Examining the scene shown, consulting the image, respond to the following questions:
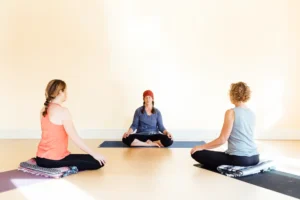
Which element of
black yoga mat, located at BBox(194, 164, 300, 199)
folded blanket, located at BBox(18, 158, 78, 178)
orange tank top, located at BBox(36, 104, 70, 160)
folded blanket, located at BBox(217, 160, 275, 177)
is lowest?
black yoga mat, located at BBox(194, 164, 300, 199)

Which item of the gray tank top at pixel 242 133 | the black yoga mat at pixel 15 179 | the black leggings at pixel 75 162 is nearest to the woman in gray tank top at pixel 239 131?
the gray tank top at pixel 242 133

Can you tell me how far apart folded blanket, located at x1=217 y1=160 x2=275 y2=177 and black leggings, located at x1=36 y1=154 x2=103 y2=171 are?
1.22 metres

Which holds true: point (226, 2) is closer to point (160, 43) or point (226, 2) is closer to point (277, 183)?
point (160, 43)

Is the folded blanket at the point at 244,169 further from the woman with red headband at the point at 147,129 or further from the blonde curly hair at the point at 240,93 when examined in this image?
the woman with red headband at the point at 147,129

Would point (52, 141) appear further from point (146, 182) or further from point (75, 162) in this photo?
point (146, 182)

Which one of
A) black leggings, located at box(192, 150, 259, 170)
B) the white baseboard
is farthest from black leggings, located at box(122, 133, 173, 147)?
black leggings, located at box(192, 150, 259, 170)

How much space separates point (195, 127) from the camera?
5570 millimetres

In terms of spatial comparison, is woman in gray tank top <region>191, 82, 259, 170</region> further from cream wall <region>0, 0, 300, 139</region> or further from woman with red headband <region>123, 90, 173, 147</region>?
cream wall <region>0, 0, 300, 139</region>

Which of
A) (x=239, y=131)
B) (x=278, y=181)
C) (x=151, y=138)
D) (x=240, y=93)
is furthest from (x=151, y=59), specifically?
(x=278, y=181)

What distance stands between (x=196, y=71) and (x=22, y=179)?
3.55 meters

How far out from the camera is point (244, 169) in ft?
9.98

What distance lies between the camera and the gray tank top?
10.1 ft

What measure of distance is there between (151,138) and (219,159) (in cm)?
166

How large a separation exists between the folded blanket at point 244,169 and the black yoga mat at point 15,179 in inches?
65.6
